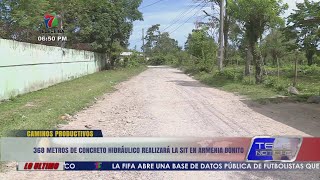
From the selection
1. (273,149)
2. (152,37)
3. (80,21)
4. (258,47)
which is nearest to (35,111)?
(273,149)

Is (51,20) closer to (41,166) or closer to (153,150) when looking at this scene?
(41,166)

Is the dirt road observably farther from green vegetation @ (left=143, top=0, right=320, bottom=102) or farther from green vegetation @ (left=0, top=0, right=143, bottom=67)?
green vegetation @ (left=0, top=0, right=143, bottom=67)

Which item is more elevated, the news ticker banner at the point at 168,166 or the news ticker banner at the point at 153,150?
the news ticker banner at the point at 153,150

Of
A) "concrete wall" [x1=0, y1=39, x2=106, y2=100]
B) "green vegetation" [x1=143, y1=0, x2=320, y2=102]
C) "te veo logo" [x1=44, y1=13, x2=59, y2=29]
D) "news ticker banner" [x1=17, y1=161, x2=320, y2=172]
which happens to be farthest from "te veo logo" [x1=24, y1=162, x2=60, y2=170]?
"te veo logo" [x1=44, y1=13, x2=59, y2=29]

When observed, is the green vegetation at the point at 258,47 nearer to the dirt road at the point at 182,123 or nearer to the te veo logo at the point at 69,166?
the dirt road at the point at 182,123

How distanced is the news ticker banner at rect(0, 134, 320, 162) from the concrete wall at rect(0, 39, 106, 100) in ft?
Answer: 23.3

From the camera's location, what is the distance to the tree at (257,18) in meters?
18.0

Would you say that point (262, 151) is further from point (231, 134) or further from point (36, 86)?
point (36, 86)

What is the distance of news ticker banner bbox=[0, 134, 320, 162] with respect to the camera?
465 cm

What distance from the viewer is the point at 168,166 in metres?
4.66

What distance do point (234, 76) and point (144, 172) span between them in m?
17.0

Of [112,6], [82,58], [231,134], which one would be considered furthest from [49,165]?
[112,6]

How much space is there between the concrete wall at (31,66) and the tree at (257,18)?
10.6 metres

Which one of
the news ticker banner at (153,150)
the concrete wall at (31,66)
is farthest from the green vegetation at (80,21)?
the news ticker banner at (153,150)
